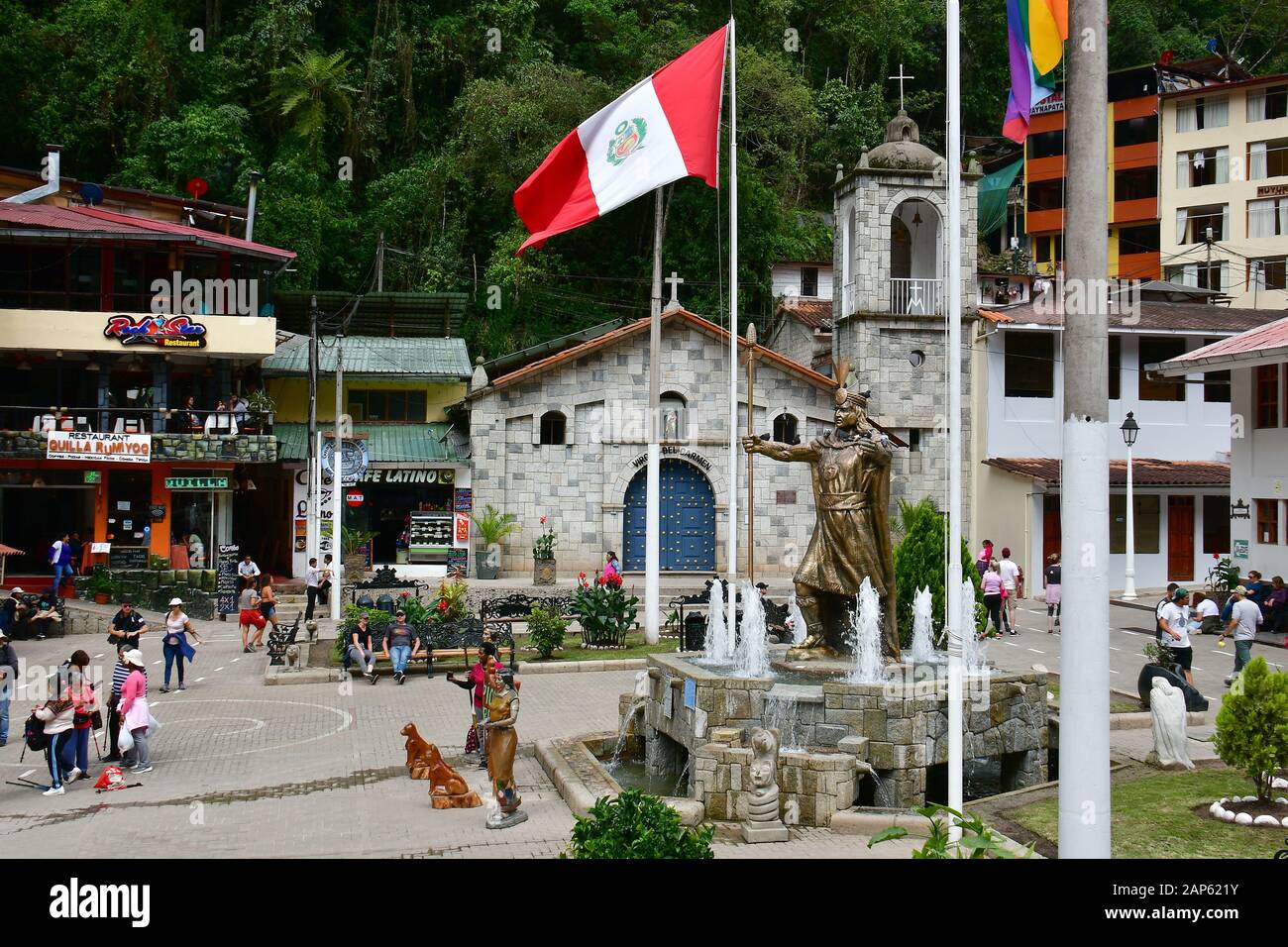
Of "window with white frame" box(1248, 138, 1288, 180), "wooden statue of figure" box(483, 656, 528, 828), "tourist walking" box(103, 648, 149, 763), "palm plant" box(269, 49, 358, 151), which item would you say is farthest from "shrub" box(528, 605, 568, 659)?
"window with white frame" box(1248, 138, 1288, 180)

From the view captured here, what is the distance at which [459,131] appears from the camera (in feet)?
147

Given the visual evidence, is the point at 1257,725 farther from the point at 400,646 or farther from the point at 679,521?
the point at 679,521

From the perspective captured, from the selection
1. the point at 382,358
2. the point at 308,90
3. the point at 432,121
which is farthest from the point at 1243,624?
the point at 432,121

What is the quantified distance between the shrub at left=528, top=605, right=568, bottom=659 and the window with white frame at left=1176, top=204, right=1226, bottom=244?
4147 centimetres

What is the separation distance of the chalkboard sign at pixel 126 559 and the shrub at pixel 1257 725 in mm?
28759

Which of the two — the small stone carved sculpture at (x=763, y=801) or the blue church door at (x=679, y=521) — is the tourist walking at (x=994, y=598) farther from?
the small stone carved sculpture at (x=763, y=801)

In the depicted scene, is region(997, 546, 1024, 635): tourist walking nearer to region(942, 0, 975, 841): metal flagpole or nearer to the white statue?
the white statue

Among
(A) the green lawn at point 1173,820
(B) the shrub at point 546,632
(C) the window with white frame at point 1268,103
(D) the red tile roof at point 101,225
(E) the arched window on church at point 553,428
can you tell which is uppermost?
(C) the window with white frame at point 1268,103

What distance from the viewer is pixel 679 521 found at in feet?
120

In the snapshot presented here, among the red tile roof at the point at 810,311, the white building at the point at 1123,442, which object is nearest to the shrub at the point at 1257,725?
the white building at the point at 1123,442

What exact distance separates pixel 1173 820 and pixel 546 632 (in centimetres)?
1387

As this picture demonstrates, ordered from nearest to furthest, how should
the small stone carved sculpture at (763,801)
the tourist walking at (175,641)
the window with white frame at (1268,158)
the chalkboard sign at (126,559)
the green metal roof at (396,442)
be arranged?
1. the small stone carved sculpture at (763,801)
2. the tourist walking at (175,641)
3. the chalkboard sign at (126,559)
4. the green metal roof at (396,442)
5. the window with white frame at (1268,158)

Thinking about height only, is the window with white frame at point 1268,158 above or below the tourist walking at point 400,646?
above

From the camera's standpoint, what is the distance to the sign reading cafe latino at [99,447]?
108ft
